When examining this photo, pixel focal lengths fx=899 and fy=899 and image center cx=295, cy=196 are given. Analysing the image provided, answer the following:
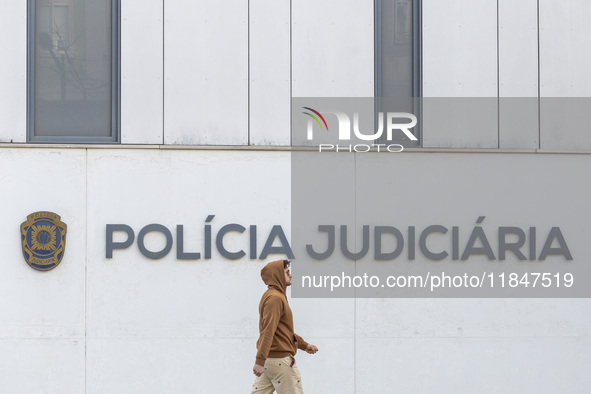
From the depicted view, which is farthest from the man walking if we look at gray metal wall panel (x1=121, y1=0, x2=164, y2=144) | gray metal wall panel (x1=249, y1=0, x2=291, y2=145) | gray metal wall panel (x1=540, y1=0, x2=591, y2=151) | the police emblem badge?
gray metal wall panel (x1=540, y1=0, x2=591, y2=151)

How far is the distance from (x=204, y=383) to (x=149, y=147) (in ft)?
8.94

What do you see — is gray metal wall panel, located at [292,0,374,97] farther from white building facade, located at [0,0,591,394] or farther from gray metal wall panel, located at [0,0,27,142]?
gray metal wall panel, located at [0,0,27,142]

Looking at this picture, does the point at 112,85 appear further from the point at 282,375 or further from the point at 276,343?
the point at 282,375

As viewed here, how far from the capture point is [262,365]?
824 cm

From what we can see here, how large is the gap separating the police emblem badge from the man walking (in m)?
2.75

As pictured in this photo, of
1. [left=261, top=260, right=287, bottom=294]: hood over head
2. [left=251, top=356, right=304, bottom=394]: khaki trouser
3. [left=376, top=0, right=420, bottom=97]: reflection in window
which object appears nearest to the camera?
[left=251, top=356, right=304, bottom=394]: khaki trouser

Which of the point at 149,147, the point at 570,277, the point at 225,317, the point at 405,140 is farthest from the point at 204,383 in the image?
the point at 570,277

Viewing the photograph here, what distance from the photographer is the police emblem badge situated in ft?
32.7

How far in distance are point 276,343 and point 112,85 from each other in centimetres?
375

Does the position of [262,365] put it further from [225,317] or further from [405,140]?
[405,140]

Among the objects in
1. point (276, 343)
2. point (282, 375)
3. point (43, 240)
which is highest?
point (43, 240)

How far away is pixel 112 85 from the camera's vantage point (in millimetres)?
10258

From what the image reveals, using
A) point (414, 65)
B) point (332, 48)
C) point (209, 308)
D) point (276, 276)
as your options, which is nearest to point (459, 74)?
point (414, 65)

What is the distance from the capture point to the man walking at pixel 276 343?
825 centimetres
